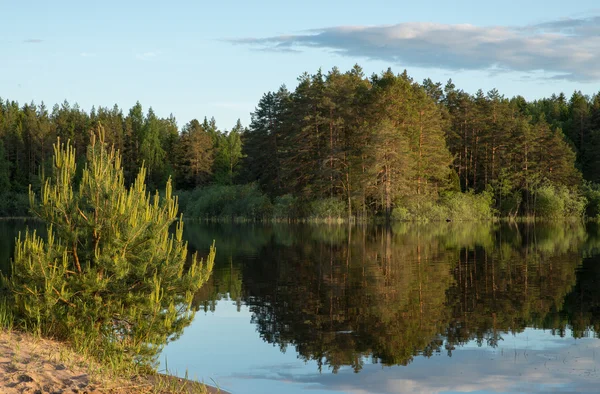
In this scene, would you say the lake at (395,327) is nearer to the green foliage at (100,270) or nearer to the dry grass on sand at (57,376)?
the green foliage at (100,270)

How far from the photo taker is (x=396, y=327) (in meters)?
15.3

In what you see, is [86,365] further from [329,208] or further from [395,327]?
[329,208]

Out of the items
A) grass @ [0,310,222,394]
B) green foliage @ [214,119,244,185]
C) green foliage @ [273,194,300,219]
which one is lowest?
grass @ [0,310,222,394]

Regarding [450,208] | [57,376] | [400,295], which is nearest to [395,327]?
[400,295]

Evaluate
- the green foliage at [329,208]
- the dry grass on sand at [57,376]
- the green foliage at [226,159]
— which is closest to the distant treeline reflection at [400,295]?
the dry grass on sand at [57,376]

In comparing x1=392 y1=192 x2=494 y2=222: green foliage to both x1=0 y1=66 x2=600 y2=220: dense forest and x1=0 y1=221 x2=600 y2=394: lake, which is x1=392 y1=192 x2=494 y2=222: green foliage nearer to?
x1=0 y1=66 x2=600 y2=220: dense forest

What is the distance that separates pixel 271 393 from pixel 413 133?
6351 centimetres

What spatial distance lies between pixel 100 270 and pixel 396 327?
7.09 metres

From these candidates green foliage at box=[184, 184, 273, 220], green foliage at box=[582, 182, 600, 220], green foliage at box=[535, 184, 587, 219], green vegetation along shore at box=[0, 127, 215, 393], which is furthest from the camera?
green foliage at box=[582, 182, 600, 220]

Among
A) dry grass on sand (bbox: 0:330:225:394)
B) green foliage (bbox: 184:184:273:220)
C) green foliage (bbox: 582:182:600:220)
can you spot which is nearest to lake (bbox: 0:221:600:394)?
dry grass on sand (bbox: 0:330:225:394)

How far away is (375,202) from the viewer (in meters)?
69.9

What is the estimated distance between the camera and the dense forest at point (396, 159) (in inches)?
2709

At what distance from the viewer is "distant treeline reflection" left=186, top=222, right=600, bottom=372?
1417cm

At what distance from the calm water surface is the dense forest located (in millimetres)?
39156
